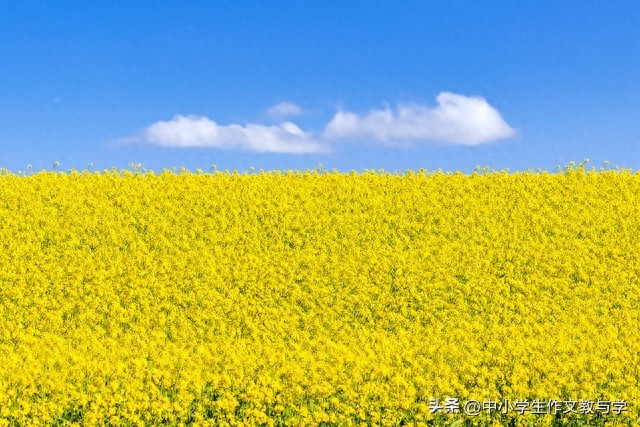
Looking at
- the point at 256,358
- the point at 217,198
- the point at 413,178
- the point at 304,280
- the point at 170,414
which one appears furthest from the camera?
the point at 413,178

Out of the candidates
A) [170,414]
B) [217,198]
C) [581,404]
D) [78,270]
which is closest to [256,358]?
[170,414]

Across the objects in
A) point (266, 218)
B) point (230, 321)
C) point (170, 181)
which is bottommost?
point (230, 321)

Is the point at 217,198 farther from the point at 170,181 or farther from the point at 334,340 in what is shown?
the point at 334,340

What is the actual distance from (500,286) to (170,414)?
8125mm

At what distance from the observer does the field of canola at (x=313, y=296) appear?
6770 mm

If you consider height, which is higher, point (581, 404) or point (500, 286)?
point (500, 286)

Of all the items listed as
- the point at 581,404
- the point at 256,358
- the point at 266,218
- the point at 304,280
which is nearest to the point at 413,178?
the point at 266,218

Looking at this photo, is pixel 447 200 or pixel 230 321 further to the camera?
pixel 447 200

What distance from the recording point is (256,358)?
27.8 ft

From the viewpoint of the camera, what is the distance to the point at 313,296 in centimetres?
1240

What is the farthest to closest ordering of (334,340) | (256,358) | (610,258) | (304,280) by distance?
(610,258), (304,280), (334,340), (256,358)

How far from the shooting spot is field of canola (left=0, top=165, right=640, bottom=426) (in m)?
6.77

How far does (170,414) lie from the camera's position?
637 centimetres

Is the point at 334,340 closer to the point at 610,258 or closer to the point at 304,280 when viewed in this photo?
the point at 304,280
